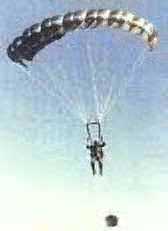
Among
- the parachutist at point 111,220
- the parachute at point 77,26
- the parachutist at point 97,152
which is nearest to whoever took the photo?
the parachutist at point 111,220

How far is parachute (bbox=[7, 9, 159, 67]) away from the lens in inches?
1759

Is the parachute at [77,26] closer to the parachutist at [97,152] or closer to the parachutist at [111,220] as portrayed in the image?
the parachutist at [97,152]

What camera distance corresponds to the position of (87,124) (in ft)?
150

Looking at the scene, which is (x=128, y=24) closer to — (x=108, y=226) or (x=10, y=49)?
(x=10, y=49)

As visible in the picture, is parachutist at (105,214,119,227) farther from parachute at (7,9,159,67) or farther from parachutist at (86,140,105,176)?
parachute at (7,9,159,67)

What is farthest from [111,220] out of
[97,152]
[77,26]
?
[77,26]

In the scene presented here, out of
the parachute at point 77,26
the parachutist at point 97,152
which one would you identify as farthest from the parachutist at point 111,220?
the parachute at point 77,26

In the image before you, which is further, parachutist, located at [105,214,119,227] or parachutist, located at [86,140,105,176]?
parachutist, located at [86,140,105,176]

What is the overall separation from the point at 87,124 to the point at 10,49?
5.89 meters

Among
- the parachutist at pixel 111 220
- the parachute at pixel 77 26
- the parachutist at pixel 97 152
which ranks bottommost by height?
the parachutist at pixel 111 220

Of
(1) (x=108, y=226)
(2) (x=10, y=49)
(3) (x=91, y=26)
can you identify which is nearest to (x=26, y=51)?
(2) (x=10, y=49)

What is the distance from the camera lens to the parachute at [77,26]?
44.7 metres

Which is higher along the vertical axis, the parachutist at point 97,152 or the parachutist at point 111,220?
the parachutist at point 97,152

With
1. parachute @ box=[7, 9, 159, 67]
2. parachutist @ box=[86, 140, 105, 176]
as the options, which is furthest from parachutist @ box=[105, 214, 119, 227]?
parachute @ box=[7, 9, 159, 67]
